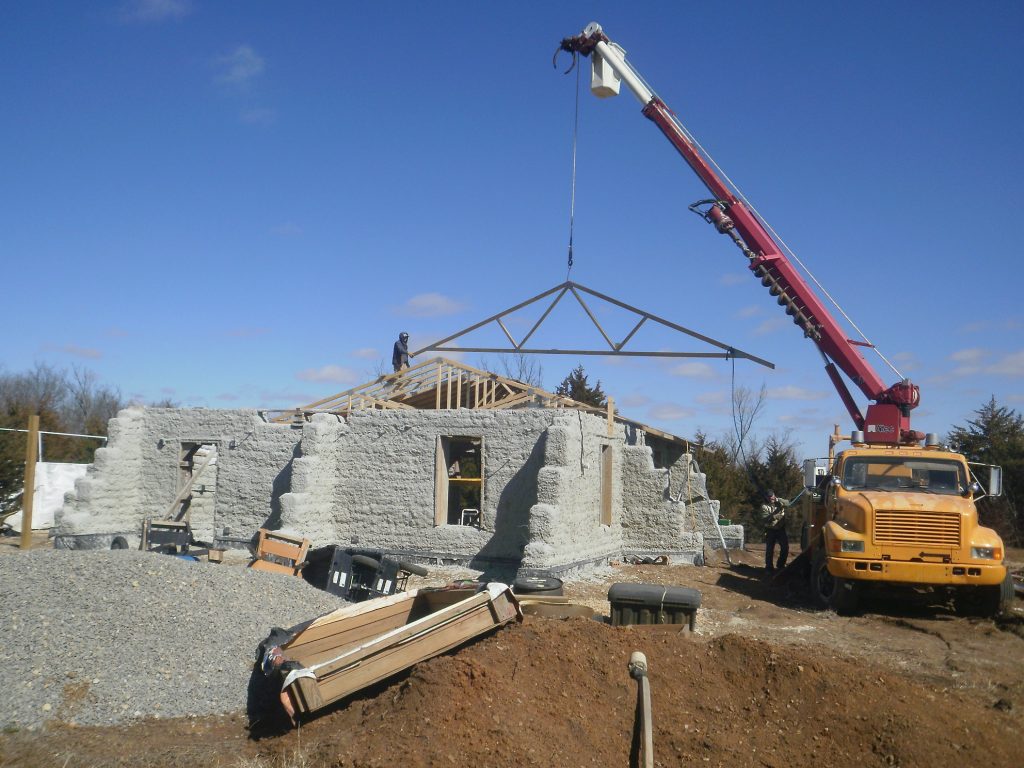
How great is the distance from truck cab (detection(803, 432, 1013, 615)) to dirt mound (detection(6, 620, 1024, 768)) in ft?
13.5

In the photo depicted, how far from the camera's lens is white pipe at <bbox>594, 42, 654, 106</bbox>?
14758mm

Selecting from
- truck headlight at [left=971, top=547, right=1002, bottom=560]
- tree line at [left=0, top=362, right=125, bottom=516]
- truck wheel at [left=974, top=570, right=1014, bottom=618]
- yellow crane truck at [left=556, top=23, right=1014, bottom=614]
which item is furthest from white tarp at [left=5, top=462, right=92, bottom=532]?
truck wheel at [left=974, top=570, right=1014, bottom=618]

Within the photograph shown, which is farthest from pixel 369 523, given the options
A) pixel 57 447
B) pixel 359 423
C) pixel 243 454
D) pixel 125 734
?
pixel 57 447

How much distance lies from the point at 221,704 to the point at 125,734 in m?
0.86

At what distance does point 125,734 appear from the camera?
6645mm

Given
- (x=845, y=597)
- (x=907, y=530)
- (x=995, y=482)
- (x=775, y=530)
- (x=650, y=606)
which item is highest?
(x=995, y=482)

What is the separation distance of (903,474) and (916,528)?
139cm

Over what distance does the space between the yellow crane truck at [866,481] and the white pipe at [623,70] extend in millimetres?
23

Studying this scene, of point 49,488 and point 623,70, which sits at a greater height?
point 623,70

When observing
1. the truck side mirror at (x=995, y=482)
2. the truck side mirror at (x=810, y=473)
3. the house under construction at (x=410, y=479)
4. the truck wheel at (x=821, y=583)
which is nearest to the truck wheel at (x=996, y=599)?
the truck side mirror at (x=995, y=482)

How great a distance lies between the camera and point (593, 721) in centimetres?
625

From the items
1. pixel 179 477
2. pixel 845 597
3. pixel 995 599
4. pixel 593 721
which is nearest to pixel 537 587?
pixel 593 721

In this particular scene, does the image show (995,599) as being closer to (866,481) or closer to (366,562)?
(866,481)

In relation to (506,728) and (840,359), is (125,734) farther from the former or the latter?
(840,359)
